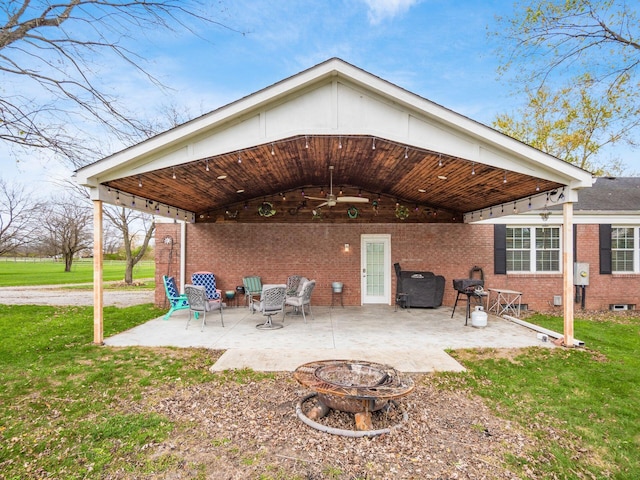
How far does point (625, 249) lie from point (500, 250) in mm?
3473

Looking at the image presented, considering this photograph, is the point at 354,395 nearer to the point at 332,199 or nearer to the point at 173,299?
the point at 332,199

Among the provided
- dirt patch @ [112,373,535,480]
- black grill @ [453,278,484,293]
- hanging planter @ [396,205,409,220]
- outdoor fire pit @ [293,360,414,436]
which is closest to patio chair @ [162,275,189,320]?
dirt patch @ [112,373,535,480]

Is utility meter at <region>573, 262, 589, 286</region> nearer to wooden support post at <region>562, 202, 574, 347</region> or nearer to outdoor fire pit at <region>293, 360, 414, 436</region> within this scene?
wooden support post at <region>562, 202, 574, 347</region>

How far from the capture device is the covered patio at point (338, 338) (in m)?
4.98

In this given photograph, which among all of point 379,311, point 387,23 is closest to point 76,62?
point 387,23

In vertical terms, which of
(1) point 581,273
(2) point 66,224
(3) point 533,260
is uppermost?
(2) point 66,224

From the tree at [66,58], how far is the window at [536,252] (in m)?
9.24

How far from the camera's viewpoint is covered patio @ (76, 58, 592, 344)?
513 cm

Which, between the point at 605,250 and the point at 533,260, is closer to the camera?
the point at 605,250

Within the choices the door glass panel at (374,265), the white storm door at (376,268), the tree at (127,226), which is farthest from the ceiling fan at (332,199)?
the tree at (127,226)

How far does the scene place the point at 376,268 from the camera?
1009 centimetres

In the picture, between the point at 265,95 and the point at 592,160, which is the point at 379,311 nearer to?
the point at 265,95

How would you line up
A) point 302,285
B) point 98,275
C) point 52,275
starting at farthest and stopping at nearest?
1. point 52,275
2. point 302,285
3. point 98,275

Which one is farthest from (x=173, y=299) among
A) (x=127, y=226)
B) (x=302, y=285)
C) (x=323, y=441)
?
(x=127, y=226)
